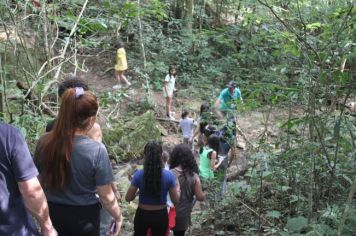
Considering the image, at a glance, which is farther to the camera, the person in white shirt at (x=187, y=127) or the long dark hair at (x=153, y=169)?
the person in white shirt at (x=187, y=127)

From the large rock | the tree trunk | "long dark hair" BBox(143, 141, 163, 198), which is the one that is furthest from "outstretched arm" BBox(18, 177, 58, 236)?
the tree trunk

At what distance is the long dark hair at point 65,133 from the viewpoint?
297cm

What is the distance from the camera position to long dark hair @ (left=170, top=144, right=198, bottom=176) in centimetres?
485

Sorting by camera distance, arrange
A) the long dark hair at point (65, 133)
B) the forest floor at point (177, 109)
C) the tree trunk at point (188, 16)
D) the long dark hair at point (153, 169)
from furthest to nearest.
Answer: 1. the tree trunk at point (188, 16)
2. the forest floor at point (177, 109)
3. the long dark hair at point (153, 169)
4. the long dark hair at point (65, 133)

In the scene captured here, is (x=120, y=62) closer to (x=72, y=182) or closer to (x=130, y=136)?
(x=130, y=136)

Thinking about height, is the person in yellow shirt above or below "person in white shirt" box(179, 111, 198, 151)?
above

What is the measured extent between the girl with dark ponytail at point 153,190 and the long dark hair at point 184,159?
54 centimetres

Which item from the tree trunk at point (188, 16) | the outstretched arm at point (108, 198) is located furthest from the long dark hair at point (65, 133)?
the tree trunk at point (188, 16)

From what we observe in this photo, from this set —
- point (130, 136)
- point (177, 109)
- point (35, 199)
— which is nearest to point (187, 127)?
point (130, 136)

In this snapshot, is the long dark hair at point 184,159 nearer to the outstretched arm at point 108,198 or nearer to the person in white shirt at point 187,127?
the outstretched arm at point 108,198

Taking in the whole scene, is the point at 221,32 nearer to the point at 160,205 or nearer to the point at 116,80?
the point at 116,80

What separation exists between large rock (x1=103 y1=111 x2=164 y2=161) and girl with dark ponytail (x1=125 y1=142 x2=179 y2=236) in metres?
5.09

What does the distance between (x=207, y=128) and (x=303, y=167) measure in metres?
2.99

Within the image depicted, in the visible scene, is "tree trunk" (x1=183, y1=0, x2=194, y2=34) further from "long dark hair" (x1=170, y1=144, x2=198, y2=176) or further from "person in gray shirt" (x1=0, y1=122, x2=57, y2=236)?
"person in gray shirt" (x1=0, y1=122, x2=57, y2=236)
